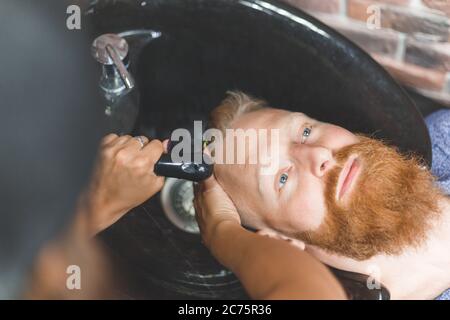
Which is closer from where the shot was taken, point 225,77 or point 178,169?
point 178,169

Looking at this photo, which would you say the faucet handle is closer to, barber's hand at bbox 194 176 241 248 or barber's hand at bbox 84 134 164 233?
barber's hand at bbox 84 134 164 233

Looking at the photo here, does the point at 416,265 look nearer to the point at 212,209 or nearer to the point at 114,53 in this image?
the point at 212,209

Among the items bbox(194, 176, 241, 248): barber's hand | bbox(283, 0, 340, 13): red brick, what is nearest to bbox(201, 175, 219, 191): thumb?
bbox(194, 176, 241, 248): barber's hand

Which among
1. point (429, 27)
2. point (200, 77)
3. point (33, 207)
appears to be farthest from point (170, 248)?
point (33, 207)

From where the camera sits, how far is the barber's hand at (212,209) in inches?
35.3

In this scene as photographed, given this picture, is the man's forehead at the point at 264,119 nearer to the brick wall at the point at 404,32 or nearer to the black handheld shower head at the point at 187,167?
the black handheld shower head at the point at 187,167

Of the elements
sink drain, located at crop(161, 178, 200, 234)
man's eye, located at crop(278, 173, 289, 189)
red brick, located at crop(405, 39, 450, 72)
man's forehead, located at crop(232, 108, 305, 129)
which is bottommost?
sink drain, located at crop(161, 178, 200, 234)

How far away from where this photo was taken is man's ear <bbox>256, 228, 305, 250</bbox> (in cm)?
88

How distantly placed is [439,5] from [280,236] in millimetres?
539

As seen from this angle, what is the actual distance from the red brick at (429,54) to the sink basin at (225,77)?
0.84ft

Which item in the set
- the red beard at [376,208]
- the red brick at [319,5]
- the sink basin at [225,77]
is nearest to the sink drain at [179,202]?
the sink basin at [225,77]

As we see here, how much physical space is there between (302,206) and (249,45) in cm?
30

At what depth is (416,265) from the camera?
961 mm

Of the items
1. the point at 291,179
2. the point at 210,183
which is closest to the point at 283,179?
the point at 291,179
